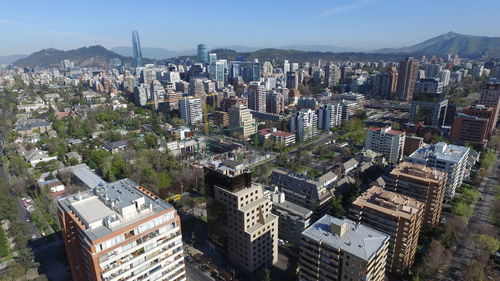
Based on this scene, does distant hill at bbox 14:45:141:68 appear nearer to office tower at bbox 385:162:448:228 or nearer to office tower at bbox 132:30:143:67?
office tower at bbox 132:30:143:67

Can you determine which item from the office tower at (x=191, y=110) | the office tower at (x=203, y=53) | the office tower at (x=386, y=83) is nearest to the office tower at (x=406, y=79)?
the office tower at (x=386, y=83)

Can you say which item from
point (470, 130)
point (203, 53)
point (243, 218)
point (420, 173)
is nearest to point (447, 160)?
point (420, 173)

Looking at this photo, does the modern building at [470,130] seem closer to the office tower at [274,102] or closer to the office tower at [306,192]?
the office tower at [306,192]

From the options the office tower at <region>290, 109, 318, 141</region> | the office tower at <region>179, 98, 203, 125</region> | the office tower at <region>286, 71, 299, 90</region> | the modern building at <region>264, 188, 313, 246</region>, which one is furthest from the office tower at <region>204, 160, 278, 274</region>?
the office tower at <region>286, 71, 299, 90</region>

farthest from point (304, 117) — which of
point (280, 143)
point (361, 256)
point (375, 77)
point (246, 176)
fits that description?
point (375, 77)

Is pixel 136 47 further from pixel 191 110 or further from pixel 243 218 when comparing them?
pixel 243 218

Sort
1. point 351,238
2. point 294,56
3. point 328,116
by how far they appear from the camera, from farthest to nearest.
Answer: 1. point 294,56
2. point 328,116
3. point 351,238
